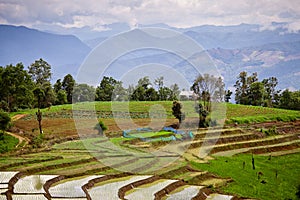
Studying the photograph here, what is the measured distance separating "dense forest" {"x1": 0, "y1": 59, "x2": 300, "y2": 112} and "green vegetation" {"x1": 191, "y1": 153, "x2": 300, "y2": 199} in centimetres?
1368

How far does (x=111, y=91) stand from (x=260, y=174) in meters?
45.8

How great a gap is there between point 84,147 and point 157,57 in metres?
9.16

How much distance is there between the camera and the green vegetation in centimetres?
2038

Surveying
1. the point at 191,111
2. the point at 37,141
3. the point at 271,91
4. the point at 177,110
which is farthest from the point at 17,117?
the point at 271,91

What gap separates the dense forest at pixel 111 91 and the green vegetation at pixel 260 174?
13.7 meters

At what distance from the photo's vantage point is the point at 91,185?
782 inches

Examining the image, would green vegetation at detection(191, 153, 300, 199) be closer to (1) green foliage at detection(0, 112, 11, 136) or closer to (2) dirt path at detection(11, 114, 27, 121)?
(1) green foliage at detection(0, 112, 11, 136)

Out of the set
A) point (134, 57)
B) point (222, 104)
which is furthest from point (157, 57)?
point (222, 104)

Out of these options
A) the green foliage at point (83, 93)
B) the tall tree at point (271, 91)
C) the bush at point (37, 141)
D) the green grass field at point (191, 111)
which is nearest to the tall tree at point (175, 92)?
the green grass field at point (191, 111)

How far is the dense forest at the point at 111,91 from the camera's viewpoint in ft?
143

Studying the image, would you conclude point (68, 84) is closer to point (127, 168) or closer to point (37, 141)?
point (37, 141)

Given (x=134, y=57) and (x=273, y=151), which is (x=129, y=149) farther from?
(x=273, y=151)

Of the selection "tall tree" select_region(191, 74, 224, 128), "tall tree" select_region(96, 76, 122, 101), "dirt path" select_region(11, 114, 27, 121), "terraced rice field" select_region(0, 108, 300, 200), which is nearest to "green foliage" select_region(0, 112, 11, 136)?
"terraced rice field" select_region(0, 108, 300, 200)

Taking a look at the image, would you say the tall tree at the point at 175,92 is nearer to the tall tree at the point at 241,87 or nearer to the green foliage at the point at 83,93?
the tall tree at the point at 241,87
